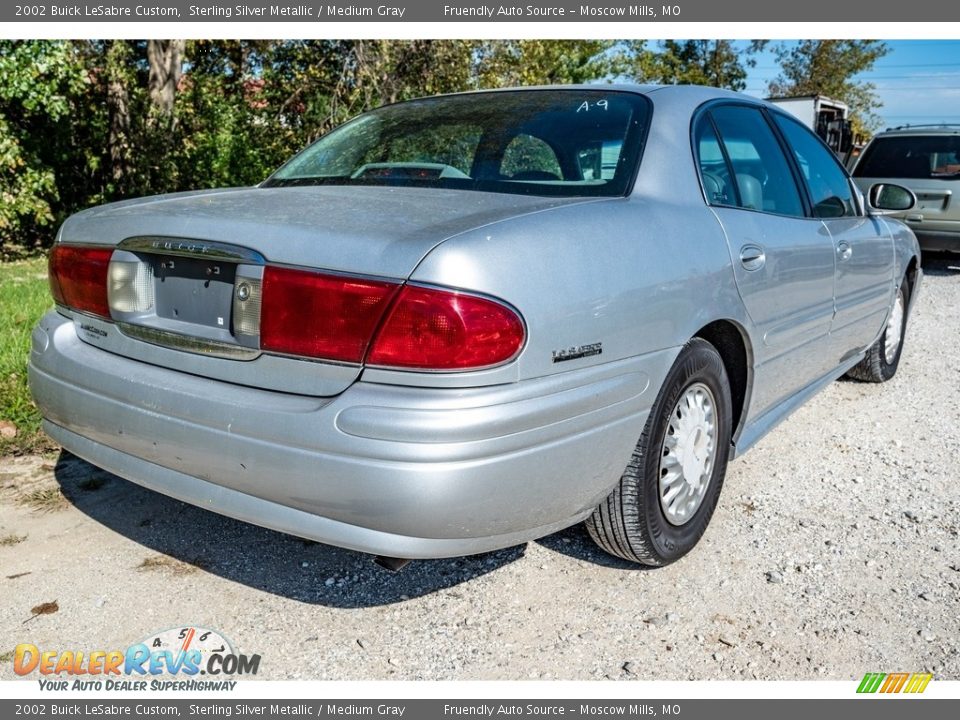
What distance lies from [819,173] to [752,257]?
139 cm

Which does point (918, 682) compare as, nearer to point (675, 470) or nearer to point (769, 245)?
point (675, 470)

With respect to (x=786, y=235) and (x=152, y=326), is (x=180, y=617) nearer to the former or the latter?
(x=152, y=326)

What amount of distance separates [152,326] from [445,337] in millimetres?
947

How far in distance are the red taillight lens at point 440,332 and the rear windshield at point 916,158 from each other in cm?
941

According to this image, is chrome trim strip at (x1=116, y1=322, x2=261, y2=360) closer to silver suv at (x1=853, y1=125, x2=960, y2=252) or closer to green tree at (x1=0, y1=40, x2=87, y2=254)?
green tree at (x1=0, y1=40, x2=87, y2=254)

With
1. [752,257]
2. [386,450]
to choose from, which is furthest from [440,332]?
[752,257]

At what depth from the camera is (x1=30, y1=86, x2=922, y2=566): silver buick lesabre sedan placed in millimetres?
1963

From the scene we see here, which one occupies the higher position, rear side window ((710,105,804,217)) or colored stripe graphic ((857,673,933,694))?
rear side window ((710,105,804,217))

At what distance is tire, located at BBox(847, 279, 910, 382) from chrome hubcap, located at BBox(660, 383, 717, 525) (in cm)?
255

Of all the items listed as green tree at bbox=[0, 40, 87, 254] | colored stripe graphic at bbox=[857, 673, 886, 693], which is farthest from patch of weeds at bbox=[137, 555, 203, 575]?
green tree at bbox=[0, 40, 87, 254]

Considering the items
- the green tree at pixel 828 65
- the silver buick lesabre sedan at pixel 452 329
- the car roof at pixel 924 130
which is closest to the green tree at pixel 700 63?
the green tree at pixel 828 65

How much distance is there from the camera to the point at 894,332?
5238 mm

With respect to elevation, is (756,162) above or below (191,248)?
above

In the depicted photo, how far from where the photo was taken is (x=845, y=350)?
4.22m
